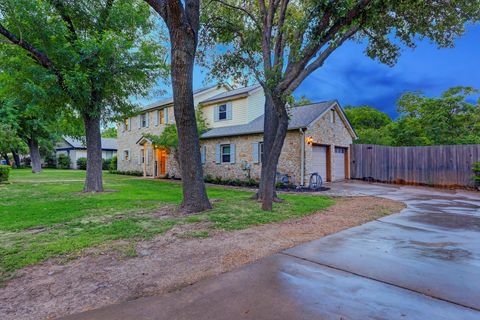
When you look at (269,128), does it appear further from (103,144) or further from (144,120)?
(103,144)

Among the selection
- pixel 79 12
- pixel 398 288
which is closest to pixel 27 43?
pixel 79 12

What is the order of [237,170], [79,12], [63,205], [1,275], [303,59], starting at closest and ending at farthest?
1. [1,275]
2. [303,59]
3. [63,205]
4. [79,12]
5. [237,170]

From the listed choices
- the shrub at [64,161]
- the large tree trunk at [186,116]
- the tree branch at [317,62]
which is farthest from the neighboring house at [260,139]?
the shrub at [64,161]

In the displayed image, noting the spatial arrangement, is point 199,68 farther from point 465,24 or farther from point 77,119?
point 465,24

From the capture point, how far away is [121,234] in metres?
4.91

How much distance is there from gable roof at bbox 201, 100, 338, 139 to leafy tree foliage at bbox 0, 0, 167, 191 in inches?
222

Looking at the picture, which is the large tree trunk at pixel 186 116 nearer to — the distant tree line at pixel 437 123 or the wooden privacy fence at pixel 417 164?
the wooden privacy fence at pixel 417 164

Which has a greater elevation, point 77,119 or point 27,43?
point 27,43

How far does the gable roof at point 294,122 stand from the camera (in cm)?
1401

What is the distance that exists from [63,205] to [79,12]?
754 cm

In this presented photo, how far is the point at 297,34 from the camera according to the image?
7.32m

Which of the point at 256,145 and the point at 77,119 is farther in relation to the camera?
the point at 256,145

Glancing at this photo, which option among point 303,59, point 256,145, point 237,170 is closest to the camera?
point 303,59

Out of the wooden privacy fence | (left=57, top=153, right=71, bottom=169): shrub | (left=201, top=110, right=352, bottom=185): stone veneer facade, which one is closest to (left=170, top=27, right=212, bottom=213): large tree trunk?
(left=201, top=110, right=352, bottom=185): stone veneer facade
